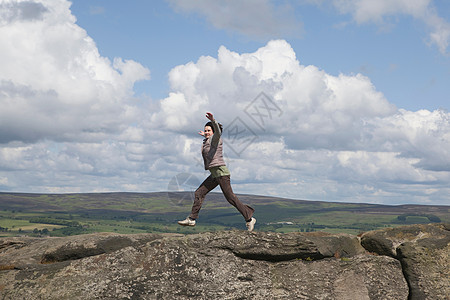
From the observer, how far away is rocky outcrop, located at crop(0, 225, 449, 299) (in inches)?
570

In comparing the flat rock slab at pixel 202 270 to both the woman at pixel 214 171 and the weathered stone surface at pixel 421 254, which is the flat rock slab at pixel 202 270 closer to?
the weathered stone surface at pixel 421 254

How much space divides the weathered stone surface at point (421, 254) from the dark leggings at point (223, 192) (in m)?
5.82

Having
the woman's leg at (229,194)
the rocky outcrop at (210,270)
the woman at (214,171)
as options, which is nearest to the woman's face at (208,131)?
the woman at (214,171)

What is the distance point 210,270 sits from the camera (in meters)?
15.1

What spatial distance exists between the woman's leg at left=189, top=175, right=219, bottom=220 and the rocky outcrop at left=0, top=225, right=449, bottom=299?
0.99 metres

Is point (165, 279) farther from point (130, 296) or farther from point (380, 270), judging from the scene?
point (380, 270)

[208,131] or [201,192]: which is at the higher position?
[208,131]

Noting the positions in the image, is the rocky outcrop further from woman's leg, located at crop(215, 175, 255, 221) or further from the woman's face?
the woman's face

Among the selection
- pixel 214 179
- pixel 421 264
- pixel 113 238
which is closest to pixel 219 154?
pixel 214 179

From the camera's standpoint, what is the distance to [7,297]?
47.5ft

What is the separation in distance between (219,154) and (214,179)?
104cm

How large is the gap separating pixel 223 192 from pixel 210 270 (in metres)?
2.99

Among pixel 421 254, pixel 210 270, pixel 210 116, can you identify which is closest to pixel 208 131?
pixel 210 116

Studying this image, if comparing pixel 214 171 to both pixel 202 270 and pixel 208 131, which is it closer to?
pixel 208 131
